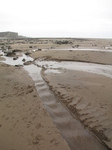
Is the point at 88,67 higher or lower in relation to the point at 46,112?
higher

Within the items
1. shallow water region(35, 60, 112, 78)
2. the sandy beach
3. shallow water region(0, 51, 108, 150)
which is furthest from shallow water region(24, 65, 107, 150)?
shallow water region(35, 60, 112, 78)

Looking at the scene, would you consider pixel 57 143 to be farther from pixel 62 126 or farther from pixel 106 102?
pixel 106 102

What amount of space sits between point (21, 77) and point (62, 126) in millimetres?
5564

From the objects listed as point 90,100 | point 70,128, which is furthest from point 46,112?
point 90,100

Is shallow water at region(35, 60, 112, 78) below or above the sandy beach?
above

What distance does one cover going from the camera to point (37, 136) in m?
3.86

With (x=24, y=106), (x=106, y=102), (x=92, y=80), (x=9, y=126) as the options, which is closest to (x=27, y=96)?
(x=24, y=106)

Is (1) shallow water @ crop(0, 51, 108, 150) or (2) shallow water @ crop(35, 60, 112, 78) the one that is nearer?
(1) shallow water @ crop(0, 51, 108, 150)

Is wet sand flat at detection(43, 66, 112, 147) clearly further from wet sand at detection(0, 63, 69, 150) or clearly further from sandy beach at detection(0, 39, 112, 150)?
wet sand at detection(0, 63, 69, 150)

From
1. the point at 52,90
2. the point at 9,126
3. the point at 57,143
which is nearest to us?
the point at 57,143

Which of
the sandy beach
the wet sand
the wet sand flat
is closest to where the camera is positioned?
the wet sand

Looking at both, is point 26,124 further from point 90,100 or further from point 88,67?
point 88,67

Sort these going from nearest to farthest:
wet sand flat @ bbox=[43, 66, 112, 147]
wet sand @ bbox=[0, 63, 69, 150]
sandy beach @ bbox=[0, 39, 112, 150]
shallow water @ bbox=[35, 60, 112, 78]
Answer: wet sand @ bbox=[0, 63, 69, 150], sandy beach @ bbox=[0, 39, 112, 150], wet sand flat @ bbox=[43, 66, 112, 147], shallow water @ bbox=[35, 60, 112, 78]

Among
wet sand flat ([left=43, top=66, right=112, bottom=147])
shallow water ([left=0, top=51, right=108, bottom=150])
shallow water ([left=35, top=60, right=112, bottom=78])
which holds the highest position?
shallow water ([left=35, top=60, right=112, bottom=78])
